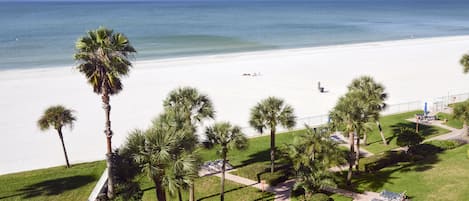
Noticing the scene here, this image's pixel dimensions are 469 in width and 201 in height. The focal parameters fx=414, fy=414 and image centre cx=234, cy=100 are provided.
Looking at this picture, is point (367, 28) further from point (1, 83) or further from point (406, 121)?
point (1, 83)

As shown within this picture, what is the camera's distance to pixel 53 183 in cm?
2417

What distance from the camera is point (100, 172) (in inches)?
1002

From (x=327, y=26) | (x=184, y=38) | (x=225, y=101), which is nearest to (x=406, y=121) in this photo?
(x=225, y=101)

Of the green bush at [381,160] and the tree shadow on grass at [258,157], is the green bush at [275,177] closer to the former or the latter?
the tree shadow on grass at [258,157]

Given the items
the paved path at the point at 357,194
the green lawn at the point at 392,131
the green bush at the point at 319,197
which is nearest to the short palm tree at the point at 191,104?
the green bush at the point at 319,197

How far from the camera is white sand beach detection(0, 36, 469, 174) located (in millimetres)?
32316

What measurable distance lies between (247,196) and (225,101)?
20.5 metres

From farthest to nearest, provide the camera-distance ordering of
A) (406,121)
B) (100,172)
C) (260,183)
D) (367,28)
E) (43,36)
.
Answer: (367,28), (43,36), (406,121), (100,172), (260,183)

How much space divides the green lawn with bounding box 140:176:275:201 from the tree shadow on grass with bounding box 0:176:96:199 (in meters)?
4.05

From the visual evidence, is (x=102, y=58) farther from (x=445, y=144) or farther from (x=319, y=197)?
(x=445, y=144)

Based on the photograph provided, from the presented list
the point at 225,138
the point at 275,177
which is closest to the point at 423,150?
the point at 275,177

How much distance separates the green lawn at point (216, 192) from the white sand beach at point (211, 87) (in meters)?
9.04

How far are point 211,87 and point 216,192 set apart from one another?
25588mm

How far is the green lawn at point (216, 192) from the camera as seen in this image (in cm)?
2186
